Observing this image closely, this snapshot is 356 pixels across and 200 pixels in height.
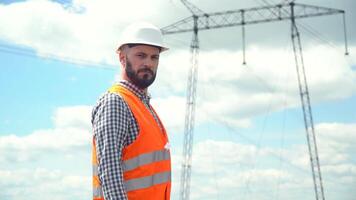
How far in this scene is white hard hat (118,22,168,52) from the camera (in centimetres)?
433

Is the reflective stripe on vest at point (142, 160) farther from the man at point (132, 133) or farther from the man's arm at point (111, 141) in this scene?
the man's arm at point (111, 141)

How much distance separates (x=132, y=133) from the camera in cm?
405

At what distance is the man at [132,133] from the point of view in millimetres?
3873

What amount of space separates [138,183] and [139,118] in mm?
476

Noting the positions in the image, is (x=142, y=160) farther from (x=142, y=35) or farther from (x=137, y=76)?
(x=142, y=35)

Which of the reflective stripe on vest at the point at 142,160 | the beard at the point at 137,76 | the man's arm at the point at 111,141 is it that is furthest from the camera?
the beard at the point at 137,76

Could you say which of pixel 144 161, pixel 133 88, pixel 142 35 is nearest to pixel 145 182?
pixel 144 161

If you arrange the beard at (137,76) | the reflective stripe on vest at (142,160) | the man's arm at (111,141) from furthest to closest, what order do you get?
1. the beard at (137,76)
2. the reflective stripe on vest at (142,160)
3. the man's arm at (111,141)

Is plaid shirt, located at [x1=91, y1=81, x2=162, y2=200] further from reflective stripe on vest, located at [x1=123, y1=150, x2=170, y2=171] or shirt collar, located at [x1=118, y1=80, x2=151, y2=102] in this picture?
shirt collar, located at [x1=118, y1=80, x2=151, y2=102]

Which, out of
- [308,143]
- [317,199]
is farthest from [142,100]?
[317,199]

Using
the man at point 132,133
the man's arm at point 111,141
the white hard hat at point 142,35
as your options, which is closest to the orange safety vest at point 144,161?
the man at point 132,133

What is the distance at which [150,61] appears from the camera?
14.3ft

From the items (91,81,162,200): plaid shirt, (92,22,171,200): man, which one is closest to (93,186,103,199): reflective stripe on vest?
(92,22,171,200): man

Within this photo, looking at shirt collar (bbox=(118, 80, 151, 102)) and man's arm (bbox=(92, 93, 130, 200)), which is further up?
shirt collar (bbox=(118, 80, 151, 102))
